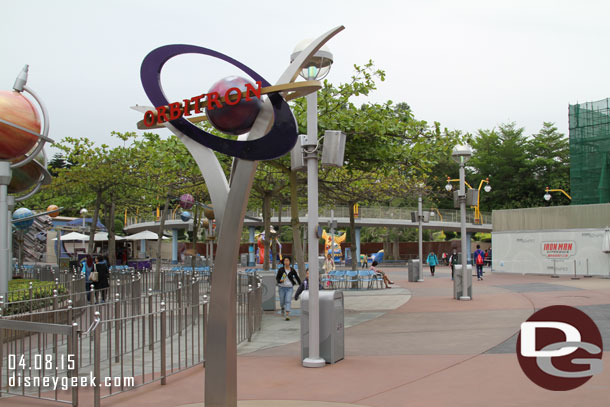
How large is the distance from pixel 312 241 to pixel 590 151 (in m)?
36.0

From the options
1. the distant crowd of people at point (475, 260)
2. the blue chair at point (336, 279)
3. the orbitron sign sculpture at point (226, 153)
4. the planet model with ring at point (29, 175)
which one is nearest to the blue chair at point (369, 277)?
the blue chair at point (336, 279)

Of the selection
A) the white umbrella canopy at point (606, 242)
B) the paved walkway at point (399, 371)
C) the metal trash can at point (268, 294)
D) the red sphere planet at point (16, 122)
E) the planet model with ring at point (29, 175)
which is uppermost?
the red sphere planet at point (16, 122)

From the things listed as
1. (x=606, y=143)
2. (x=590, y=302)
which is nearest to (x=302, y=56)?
(x=590, y=302)

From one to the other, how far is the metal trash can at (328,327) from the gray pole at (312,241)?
134 mm

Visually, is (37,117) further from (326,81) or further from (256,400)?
(256,400)

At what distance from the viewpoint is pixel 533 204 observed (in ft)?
202

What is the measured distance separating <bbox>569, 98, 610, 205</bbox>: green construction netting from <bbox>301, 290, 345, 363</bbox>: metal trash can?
3428 cm

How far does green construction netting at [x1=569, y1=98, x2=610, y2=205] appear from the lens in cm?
3975

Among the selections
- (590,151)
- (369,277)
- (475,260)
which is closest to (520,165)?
(590,151)

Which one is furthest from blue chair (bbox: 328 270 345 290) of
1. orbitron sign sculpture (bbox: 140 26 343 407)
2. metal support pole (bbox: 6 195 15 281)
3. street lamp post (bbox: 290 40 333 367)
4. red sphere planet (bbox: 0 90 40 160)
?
orbitron sign sculpture (bbox: 140 26 343 407)

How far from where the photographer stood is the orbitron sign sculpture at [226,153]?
6883mm

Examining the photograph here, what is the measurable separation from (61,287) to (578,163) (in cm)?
3519

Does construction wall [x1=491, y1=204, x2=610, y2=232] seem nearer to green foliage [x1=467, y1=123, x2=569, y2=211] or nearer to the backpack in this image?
the backpack

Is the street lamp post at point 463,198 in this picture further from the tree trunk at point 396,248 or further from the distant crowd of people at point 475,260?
the tree trunk at point 396,248
